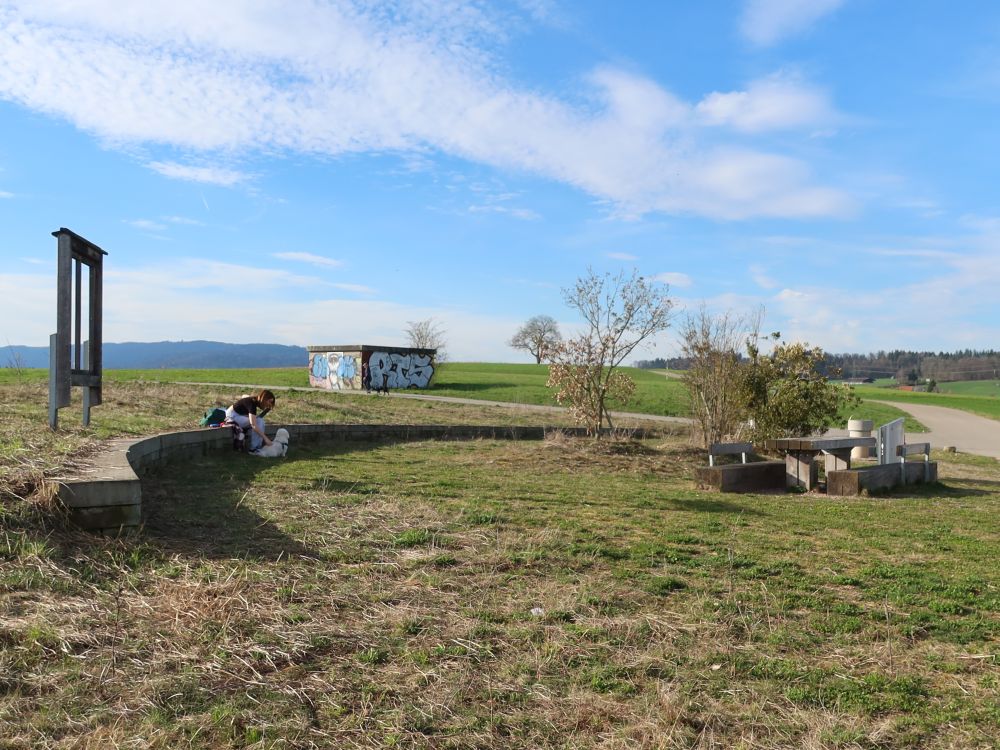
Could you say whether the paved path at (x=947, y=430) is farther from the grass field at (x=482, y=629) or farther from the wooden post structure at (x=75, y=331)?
the wooden post structure at (x=75, y=331)

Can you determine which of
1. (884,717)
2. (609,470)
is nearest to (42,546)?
(884,717)

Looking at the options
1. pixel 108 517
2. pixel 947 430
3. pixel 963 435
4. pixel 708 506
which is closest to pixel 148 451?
pixel 108 517

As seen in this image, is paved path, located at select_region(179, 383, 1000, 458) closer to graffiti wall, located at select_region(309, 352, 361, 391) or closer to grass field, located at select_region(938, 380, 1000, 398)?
graffiti wall, located at select_region(309, 352, 361, 391)

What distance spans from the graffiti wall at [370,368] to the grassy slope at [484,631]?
1182 inches

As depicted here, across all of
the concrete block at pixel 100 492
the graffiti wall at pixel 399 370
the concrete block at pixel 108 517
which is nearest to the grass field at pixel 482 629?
the concrete block at pixel 108 517

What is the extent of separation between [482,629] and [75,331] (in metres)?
7.28

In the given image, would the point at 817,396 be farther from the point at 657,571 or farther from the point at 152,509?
the point at 152,509

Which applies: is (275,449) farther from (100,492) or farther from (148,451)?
(100,492)

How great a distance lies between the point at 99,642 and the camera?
340 centimetres

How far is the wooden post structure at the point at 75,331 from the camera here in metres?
8.35

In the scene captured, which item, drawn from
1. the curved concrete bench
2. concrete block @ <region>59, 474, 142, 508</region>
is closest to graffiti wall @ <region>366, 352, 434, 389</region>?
the curved concrete bench

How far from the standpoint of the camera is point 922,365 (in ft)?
347

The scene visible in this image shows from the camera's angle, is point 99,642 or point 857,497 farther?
point 857,497

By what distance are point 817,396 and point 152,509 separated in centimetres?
1300
